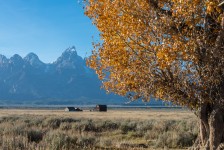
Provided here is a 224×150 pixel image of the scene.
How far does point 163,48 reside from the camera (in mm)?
13938

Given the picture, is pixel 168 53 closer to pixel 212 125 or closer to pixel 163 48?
pixel 163 48

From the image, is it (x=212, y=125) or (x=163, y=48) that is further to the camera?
(x=212, y=125)

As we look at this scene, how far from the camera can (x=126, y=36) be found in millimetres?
15492

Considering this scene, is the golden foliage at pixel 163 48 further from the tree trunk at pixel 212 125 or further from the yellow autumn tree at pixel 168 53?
the tree trunk at pixel 212 125

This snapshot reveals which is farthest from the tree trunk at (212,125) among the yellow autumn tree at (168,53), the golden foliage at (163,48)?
the golden foliage at (163,48)

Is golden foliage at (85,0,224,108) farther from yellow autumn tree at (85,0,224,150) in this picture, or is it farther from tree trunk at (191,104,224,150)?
tree trunk at (191,104,224,150)

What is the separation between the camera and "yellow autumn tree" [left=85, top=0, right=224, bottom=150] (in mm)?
14156

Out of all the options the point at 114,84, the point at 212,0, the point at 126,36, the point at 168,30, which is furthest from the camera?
the point at 114,84

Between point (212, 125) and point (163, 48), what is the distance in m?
4.54

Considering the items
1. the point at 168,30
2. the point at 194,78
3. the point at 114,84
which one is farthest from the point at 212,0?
the point at 114,84

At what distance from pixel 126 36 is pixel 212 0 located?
11.7ft

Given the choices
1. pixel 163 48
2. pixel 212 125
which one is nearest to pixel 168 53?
pixel 163 48

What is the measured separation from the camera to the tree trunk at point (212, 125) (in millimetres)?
16422

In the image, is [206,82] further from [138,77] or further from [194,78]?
[138,77]
